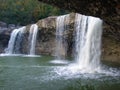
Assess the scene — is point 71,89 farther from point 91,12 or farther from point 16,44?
point 16,44

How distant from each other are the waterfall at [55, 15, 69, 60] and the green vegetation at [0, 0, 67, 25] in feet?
41.9

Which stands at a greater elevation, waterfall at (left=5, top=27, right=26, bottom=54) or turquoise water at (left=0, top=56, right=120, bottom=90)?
waterfall at (left=5, top=27, right=26, bottom=54)

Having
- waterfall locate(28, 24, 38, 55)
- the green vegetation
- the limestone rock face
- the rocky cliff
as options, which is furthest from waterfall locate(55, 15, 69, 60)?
the green vegetation

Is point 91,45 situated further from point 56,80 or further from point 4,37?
point 4,37

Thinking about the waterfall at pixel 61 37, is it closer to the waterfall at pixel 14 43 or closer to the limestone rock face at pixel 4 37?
the waterfall at pixel 14 43

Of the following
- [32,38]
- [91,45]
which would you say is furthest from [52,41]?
[91,45]

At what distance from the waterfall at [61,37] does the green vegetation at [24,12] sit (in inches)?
503

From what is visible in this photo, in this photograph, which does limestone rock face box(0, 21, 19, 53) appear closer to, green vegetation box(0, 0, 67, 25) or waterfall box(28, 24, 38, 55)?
waterfall box(28, 24, 38, 55)

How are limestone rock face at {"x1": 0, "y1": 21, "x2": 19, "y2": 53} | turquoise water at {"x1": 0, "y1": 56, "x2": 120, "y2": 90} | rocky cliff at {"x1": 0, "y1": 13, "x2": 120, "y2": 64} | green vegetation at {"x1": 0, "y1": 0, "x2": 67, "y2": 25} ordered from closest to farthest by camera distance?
turquoise water at {"x1": 0, "y1": 56, "x2": 120, "y2": 90} → rocky cliff at {"x1": 0, "y1": 13, "x2": 120, "y2": 64} → limestone rock face at {"x1": 0, "y1": 21, "x2": 19, "y2": 53} → green vegetation at {"x1": 0, "y1": 0, "x2": 67, "y2": 25}

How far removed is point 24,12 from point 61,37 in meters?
15.4

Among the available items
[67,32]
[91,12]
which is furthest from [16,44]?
[91,12]

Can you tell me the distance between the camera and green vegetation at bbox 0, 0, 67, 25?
3834 cm

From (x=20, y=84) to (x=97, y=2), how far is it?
5.85 m

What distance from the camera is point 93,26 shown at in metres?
19.7
